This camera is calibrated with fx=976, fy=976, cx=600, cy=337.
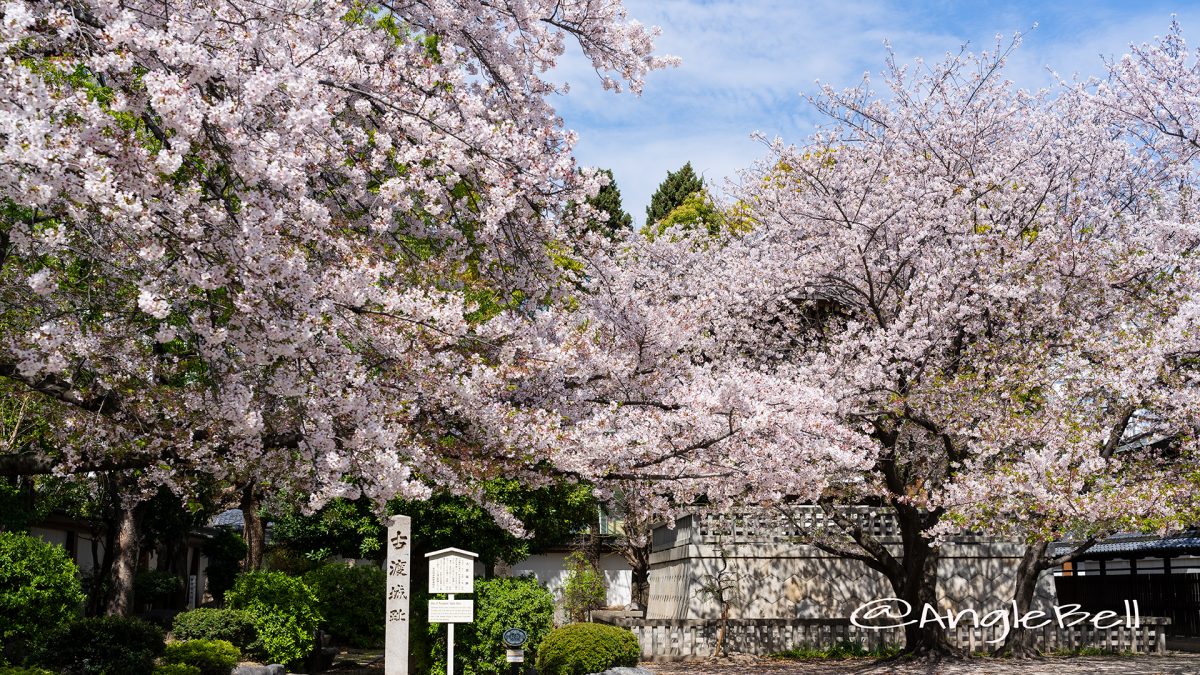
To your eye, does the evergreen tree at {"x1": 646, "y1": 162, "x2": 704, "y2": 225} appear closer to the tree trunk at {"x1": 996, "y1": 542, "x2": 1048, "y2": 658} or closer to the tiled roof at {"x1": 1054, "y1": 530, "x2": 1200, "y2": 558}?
the tiled roof at {"x1": 1054, "y1": 530, "x2": 1200, "y2": 558}

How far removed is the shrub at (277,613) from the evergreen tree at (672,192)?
2622 cm

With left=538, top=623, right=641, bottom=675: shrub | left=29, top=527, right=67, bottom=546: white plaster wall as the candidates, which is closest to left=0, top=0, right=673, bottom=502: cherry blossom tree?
left=538, top=623, right=641, bottom=675: shrub

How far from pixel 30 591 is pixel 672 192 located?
1197 inches

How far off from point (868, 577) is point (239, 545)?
2030 cm

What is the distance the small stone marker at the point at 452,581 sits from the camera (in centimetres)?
1341

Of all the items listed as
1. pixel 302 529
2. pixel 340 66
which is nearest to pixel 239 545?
pixel 302 529

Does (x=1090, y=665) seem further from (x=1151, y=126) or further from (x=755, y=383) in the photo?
(x=755, y=383)

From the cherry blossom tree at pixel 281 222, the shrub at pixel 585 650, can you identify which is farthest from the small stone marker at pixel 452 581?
the cherry blossom tree at pixel 281 222

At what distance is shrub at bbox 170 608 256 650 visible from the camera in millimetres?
16406

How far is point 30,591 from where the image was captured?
14844 mm

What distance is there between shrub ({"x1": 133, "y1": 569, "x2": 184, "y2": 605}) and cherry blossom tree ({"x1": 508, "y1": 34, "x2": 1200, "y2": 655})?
17568mm

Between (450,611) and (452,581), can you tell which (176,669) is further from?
(452,581)

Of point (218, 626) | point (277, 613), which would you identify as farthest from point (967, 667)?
point (218, 626)

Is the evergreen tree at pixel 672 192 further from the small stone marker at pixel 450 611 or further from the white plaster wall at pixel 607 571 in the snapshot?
the small stone marker at pixel 450 611
